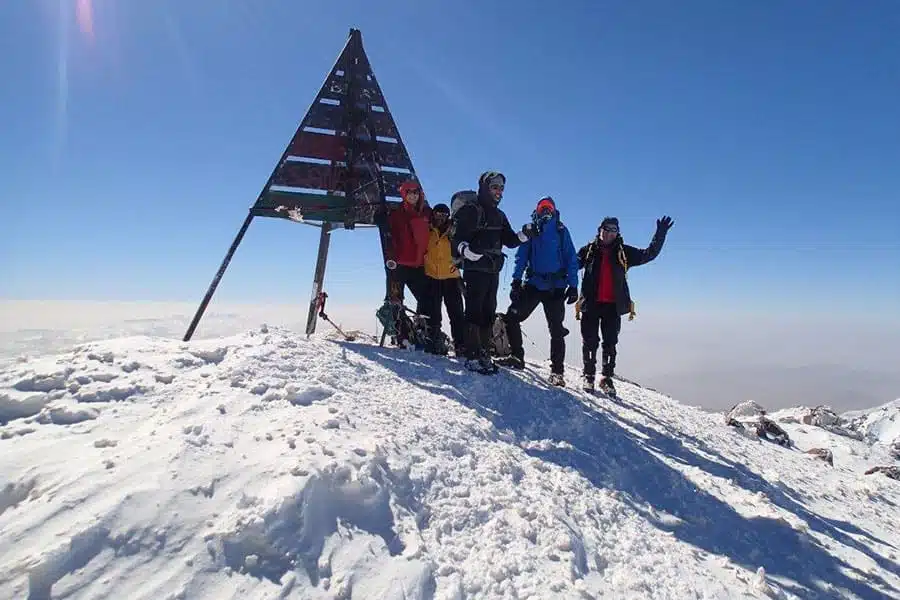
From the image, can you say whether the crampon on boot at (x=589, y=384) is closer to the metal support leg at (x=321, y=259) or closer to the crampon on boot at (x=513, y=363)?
the crampon on boot at (x=513, y=363)

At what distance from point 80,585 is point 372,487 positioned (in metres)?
1.38

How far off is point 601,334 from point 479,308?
2.16m

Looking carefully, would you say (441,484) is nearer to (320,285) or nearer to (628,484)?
(628,484)

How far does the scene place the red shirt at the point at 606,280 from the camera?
712 centimetres

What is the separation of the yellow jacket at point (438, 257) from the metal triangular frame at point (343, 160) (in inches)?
29.3

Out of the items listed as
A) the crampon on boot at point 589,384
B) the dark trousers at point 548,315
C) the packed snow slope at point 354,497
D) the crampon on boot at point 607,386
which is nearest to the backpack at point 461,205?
the dark trousers at point 548,315

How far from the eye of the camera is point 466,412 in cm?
463

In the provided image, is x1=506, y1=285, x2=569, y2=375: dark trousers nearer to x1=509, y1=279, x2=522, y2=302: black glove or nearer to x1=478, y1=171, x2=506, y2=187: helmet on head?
x1=509, y1=279, x2=522, y2=302: black glove

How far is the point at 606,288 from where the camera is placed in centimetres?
715

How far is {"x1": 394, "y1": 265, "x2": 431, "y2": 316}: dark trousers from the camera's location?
7125mm

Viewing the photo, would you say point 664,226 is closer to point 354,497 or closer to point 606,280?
point 606,280

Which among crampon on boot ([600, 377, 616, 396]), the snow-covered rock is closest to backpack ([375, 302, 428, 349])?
crampon on boot ([600, 377, 616, 396])

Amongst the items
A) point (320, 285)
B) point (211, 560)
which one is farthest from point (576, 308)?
point (211, 560)

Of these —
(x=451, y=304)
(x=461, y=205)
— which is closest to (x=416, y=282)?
(x=451, y=304)
